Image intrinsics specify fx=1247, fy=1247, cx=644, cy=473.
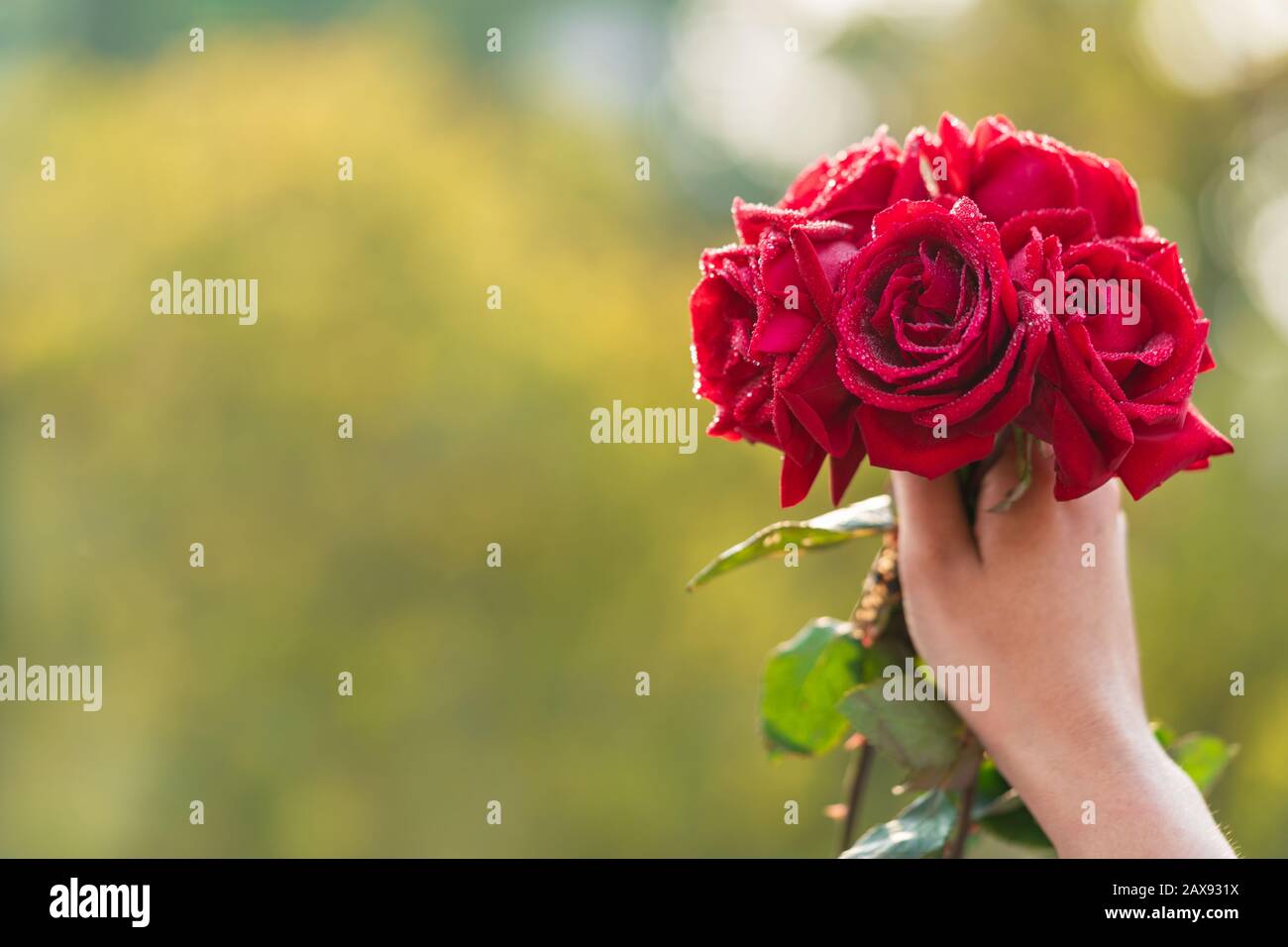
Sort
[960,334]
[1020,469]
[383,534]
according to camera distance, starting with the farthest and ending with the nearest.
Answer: [383,534] < [1020,469] < [960,334]

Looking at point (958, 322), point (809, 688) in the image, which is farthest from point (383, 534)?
point (958, 322)

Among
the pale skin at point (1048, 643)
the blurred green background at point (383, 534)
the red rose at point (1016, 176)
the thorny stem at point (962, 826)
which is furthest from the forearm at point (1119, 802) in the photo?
the blurred green background at point (383, 534)

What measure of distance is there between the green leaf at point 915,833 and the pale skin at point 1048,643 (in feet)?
0.45

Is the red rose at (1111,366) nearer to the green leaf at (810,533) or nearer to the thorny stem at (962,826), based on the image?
the green leaf at (810,533)

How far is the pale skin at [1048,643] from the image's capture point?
2.88 ft

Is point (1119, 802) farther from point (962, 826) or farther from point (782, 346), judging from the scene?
point (782, 346)

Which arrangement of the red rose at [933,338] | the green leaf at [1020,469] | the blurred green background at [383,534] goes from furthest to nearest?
the blurred green background at [383,534], the green leaf at [1020,469], the red rose at [933,338]

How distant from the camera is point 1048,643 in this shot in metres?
0.91

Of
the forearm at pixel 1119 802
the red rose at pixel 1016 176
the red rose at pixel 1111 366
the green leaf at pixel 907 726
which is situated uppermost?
the red rose at pixel 1016 176

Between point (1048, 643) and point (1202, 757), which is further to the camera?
point (1202, 757)

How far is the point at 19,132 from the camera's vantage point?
23.4 feet

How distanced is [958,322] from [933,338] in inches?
0.8
